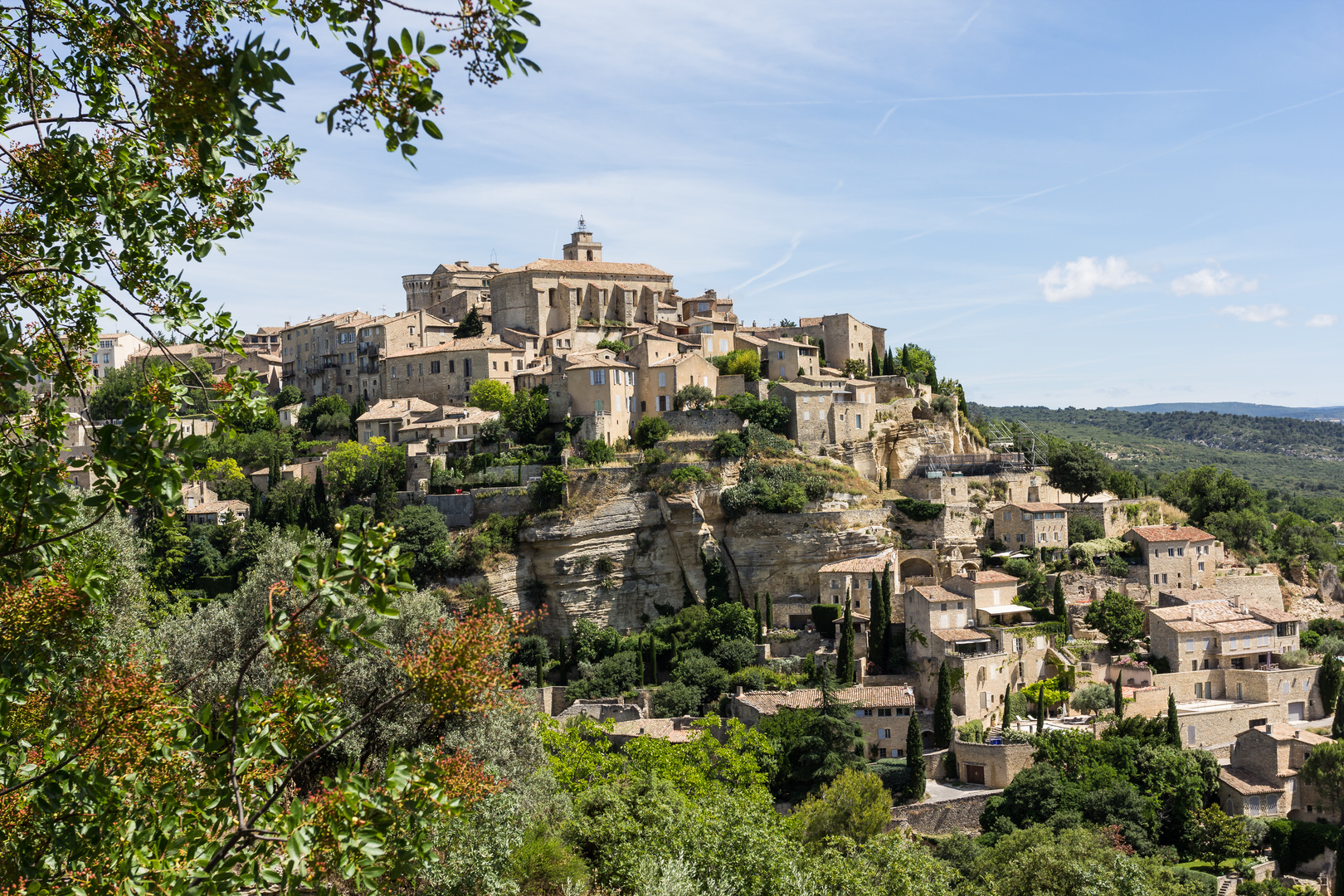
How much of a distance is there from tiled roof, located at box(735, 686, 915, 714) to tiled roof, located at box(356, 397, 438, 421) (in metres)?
27.5

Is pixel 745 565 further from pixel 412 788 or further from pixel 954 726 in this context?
pixel 412 788

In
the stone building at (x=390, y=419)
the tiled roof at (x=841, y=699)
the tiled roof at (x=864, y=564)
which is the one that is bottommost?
the tiled roof at (x=841, y=699)

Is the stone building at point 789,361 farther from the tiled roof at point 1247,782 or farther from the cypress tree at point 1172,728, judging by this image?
the tiled roof at point 1247,782

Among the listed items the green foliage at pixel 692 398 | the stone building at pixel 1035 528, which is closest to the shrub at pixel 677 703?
the green foliage at pixel 692 398

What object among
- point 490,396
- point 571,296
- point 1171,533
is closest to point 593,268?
point 571,296

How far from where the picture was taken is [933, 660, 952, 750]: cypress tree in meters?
39.9

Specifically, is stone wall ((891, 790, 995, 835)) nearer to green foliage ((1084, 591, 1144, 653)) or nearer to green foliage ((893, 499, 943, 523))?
green foliage ((1084, 591, 1144, 653))

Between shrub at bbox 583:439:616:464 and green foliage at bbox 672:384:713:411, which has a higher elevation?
green foliage at bbox 672:384:713:411

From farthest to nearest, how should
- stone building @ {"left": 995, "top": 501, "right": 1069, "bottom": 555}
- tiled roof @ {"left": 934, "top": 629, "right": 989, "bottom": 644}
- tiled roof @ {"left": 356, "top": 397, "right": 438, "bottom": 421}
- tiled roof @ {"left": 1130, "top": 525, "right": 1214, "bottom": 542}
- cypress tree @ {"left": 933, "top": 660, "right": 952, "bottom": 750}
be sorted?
tiled roof @ {"left": 356, "top": 397, "right": 438, "bottom": 421}, stone building @ {"left": 995, "top": 501, "right": 1069, "bottom": 555}, tiled roof @ {"left": 1130, "top": 525, "right": 1214, "bottom": 542}, tiled roof @ {"left": 934, "top": 629, "right": 989, "bottom": 644}, cypress tree @ {"left": 933, "top": 660, "right": 952, "bottom": 750}

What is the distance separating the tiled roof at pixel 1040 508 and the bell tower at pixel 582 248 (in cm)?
3476

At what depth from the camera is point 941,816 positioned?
3588cm

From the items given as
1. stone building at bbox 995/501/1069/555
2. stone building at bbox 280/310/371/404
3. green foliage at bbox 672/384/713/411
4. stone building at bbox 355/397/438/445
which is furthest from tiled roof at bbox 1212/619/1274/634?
stone building at bbox 280/310/371/404

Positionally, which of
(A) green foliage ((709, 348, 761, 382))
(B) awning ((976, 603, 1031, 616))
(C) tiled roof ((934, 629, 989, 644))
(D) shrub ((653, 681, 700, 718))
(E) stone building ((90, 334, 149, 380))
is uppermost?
(E) stone building ((90, 334, 149, 380))

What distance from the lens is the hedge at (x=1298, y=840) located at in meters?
34.8
